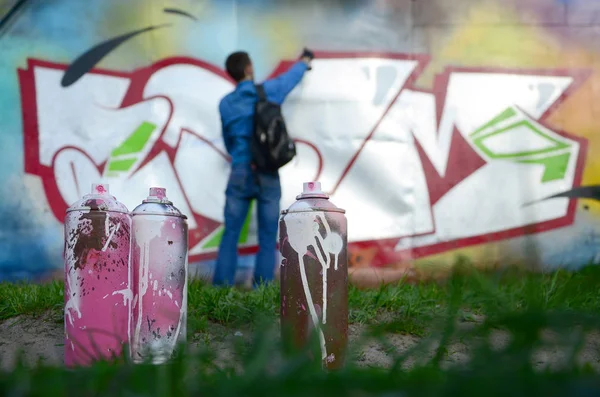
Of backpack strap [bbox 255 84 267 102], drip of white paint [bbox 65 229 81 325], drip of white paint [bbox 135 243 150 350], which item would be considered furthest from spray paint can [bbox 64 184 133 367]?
backpack strap [bbox 255 84 267 102]

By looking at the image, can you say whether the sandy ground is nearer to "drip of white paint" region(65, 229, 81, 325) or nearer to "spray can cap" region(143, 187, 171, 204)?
"drip of white paint" region(65, 229, 81, 325)

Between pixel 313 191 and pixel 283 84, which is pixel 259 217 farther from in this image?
pixel 313 191

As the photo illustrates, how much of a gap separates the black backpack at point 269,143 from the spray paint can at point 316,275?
1.98 meters

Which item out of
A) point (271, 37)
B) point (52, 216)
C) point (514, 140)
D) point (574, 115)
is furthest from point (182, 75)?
point (574, 115)

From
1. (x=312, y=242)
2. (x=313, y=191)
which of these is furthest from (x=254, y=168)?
(x=312, y=242)

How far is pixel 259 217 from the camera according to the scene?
4.57 m

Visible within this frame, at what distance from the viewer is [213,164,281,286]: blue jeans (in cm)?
452

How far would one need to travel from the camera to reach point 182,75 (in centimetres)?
539

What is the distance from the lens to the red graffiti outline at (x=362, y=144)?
523 centimetres

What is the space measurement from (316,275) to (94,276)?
78 centimetres

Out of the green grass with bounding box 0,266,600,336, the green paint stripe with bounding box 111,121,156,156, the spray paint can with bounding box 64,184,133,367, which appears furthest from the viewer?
the green paint stripe with bounding box 111,121,156,156

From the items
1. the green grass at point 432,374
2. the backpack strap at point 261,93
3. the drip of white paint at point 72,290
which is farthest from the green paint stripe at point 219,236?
the green grass at point 432,374

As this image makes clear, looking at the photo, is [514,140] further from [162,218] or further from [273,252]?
[162,218]

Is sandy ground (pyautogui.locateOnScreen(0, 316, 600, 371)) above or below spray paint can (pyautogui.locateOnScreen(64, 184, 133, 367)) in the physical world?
below
